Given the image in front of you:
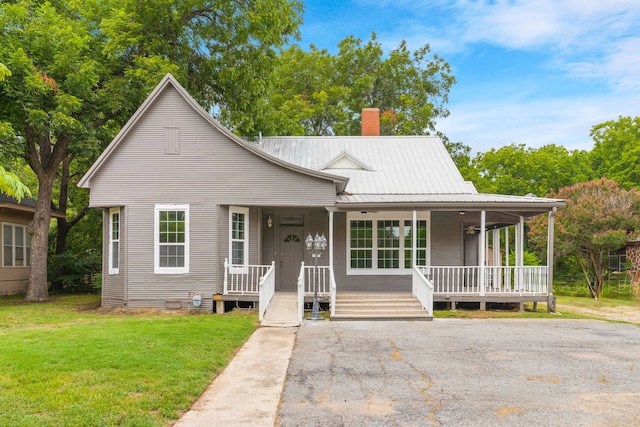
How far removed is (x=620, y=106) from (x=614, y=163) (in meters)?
6.04

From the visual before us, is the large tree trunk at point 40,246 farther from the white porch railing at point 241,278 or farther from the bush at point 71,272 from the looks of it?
the white porch railing at point 241,278

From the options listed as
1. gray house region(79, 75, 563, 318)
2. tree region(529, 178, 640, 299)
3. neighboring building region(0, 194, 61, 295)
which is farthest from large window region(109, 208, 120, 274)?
tree region(529, 178, 640, 299)

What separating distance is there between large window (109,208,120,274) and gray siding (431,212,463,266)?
31.3 ft

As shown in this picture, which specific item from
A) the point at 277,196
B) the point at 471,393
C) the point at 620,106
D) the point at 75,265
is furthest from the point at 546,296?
the point at 620,106

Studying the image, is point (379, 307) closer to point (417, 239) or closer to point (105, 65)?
point (417, 239)

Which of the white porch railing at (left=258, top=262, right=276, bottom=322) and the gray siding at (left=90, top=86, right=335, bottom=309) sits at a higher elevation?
the gray siding at (left=90, top=86, right=335, bottom=309)

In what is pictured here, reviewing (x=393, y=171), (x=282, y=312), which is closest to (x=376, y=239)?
(x=393, y=171)

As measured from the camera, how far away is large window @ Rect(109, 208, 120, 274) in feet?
50.6

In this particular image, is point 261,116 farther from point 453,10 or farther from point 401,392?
point 401,392

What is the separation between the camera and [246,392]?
6.49 meters

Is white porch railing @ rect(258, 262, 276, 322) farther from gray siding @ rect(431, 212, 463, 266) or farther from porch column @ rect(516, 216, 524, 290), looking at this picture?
porch column @ rect(516, 216, 524, 290)

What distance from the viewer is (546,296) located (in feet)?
49.6

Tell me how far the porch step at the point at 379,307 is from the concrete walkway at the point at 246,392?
4.20 meters

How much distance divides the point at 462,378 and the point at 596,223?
19833 mm
